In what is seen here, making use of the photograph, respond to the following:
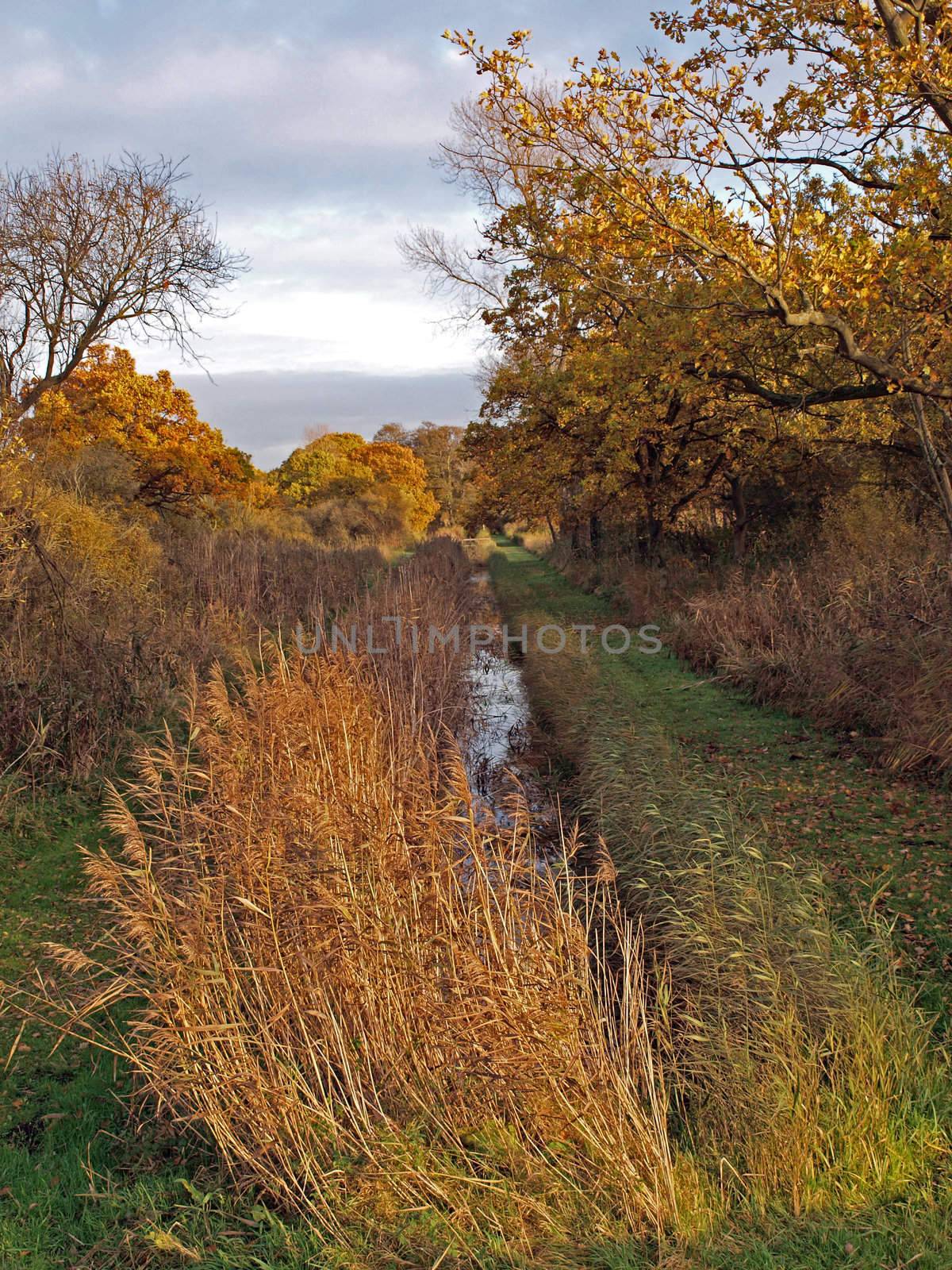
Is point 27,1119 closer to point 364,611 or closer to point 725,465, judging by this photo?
point 364,611

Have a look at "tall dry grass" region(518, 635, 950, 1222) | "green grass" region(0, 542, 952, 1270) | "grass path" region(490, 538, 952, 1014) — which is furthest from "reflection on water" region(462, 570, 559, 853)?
"green grass" region(0, 542, 952, 1270)

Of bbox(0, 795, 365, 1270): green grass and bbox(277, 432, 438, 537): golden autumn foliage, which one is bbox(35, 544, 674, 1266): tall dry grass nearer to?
bbox(0, 795, 365, 1270): green grass

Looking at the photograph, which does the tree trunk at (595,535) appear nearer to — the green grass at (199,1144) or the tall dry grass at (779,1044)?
the green grass at (199,1144)

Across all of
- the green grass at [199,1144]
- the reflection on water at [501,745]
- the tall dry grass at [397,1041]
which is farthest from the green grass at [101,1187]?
the reflection on water at [501,745]

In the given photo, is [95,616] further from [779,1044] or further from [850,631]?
[779,1044]

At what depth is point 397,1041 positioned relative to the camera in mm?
3488

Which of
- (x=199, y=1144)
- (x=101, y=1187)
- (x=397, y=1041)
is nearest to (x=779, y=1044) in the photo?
(x=397, y=1041)

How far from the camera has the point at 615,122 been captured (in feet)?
23.9

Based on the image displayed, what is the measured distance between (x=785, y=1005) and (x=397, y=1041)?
1.73 metres

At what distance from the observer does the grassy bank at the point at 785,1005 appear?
2852 millimetres

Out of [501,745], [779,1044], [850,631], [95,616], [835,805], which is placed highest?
[95,616]

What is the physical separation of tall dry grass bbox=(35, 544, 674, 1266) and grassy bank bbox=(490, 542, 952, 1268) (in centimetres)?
30

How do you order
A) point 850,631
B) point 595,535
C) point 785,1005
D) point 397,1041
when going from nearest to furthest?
point 397,1041 < point 785,1005 < point 850,631 < point 595,535

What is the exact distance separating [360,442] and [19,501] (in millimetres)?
48237
